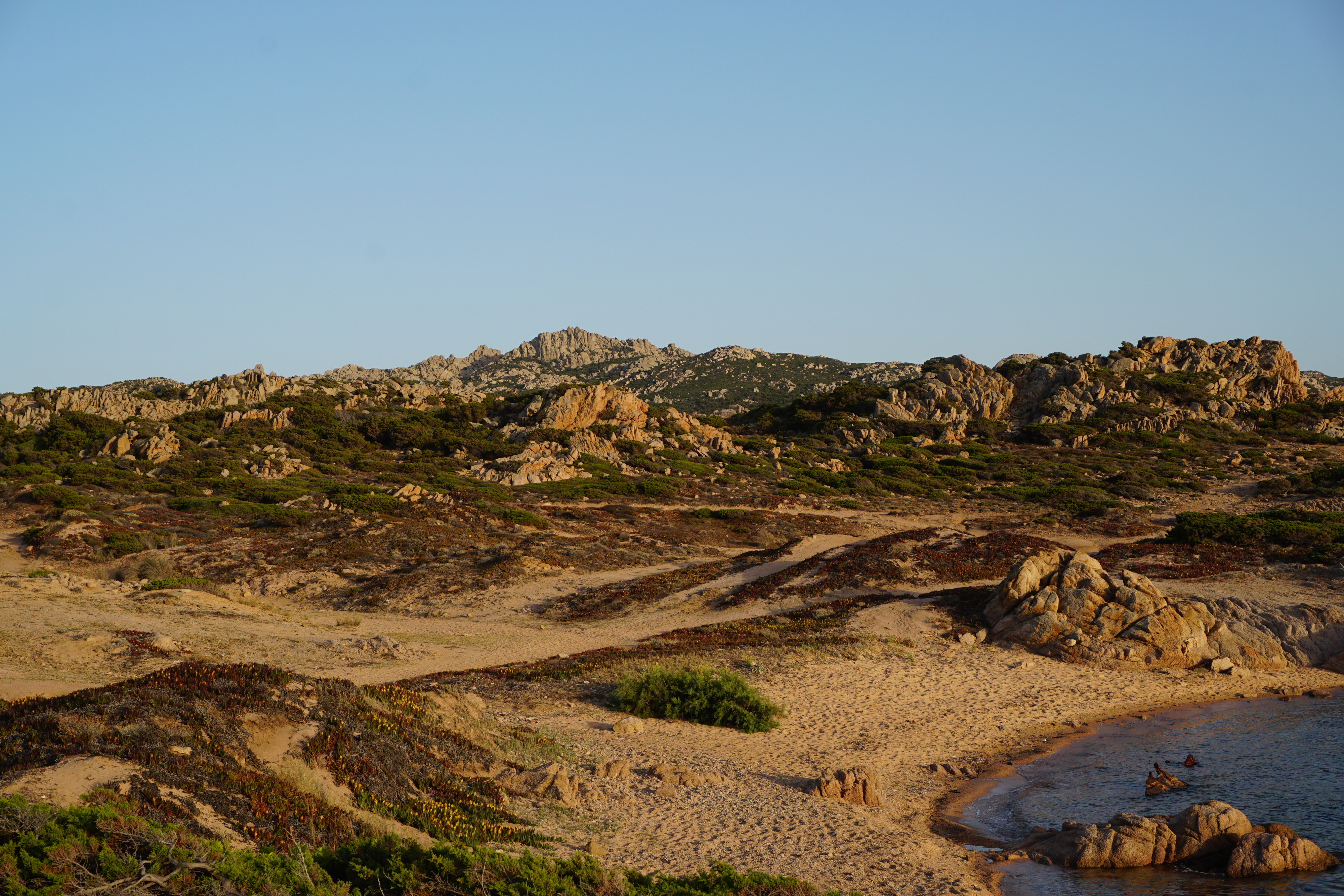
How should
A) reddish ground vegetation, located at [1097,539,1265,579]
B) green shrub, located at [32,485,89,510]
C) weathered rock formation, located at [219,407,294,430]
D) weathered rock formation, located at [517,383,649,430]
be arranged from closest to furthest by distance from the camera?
1. reddish ground vegetation, located at [1097,539,1265,579]
2. green shrub, located at [32,485,89,510]
3. weathered rock formation, located at [219,407,294,430]
4. weathered rock formation, located at [517,383,649,430]

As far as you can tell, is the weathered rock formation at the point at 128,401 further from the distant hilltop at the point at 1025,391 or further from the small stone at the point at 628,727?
the small stone at the point at 628,727

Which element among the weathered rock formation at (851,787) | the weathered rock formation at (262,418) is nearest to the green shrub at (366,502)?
the weathered rock formation at (262,418)

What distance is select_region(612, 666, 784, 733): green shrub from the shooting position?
56.2 feet

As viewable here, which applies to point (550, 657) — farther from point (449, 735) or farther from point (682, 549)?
point (682, 549)

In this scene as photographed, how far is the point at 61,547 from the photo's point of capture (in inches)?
1309

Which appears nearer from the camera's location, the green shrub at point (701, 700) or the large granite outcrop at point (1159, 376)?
the green shrub at point (701, 700)

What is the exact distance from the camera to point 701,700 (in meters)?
17.2

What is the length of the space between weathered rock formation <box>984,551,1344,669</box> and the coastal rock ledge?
11336 millimetres

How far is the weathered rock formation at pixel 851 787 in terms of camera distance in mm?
13328

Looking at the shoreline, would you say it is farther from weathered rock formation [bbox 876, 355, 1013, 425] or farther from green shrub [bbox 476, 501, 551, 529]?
weathered rock formation [bbox 876, 355, 1013, 425]

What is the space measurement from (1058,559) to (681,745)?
15.0m

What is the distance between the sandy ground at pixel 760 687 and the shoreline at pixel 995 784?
125 millimetres

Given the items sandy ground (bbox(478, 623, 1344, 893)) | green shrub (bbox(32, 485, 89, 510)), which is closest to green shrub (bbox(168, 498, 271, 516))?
green shrub (bbox(32, 485, 89, 510))

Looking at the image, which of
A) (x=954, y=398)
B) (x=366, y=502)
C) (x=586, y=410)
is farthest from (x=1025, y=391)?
(x=366, y=502)
